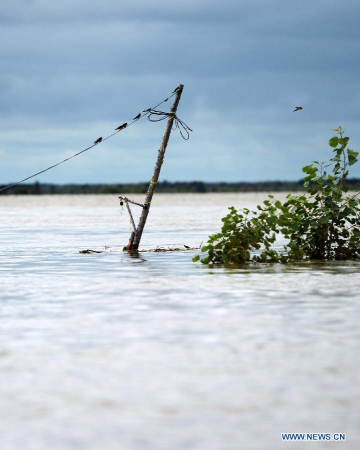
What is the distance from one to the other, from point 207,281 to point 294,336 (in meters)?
4.94

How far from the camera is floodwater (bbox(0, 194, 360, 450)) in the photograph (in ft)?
16.9

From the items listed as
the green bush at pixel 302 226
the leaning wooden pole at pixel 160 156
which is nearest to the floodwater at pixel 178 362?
the green bush at pixel 302 226

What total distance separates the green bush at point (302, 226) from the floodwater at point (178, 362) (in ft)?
9.50

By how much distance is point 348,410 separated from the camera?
5.52 meters

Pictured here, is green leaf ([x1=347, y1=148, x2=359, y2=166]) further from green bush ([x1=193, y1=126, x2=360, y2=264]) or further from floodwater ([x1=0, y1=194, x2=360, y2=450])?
floodwater ([x1=0, y1=194, x2=360, y2=450])

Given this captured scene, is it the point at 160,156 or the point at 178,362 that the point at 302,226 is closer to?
the point at 160,156

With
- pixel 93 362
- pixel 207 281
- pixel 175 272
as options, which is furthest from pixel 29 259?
pixel 93 362

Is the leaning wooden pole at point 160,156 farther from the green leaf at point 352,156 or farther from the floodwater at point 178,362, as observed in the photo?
the floodwater at point 178,362

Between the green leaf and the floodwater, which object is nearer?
the floodwater

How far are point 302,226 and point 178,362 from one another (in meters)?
10.4

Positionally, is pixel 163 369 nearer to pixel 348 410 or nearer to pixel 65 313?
pixel 348 410

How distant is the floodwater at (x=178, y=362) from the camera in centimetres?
515

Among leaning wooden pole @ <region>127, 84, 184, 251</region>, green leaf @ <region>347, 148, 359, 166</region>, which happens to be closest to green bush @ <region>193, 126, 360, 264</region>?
green leaf @ <region>347, 148, 359, 166</region>

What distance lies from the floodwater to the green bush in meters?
2.90
